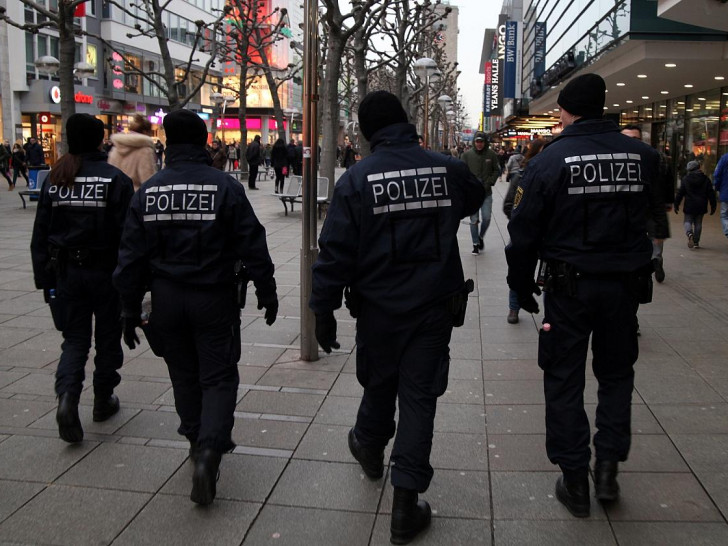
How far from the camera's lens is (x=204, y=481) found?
360 cm

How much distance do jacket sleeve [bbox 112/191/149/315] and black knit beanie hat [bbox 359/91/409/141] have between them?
1169 mm

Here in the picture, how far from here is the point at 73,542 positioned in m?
3.34

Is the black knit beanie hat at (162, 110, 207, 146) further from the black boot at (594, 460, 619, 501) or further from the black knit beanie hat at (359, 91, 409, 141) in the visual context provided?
the black boot at (594, 460, 619, 501)

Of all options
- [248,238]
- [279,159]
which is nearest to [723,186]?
[248,238]

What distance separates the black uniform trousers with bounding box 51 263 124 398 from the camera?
4496mm

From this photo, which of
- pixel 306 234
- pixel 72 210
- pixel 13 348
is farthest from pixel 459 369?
pixel 13 348

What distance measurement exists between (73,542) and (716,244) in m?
12.8

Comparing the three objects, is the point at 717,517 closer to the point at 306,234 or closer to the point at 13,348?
the point at 306,234

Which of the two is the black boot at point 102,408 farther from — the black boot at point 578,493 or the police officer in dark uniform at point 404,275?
the black boot at point 578,493

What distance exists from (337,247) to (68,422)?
6.51 ft

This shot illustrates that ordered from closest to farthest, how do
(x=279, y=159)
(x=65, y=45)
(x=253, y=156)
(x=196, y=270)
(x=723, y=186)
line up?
(x=196, y=270), (x=723, y=186), (x=65, y=45), (x=279, y=159), (x=253, y=156)

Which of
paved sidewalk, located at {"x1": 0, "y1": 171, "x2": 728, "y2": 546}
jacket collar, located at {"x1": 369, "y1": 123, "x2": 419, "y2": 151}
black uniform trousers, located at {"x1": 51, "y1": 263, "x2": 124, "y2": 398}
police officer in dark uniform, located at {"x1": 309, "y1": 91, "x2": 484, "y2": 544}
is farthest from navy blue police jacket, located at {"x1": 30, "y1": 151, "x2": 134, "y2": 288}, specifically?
jacket collar, located at {"x1": 369, "y1": 123, "x2": 419, "y2": 151}

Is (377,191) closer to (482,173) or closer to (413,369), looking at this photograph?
(413,369)

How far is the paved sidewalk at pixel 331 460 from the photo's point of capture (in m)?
3.46
